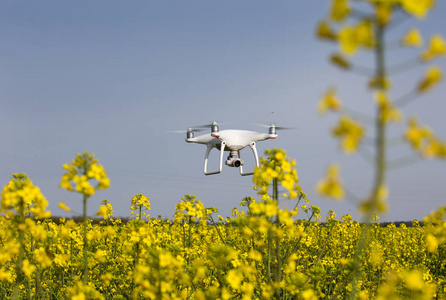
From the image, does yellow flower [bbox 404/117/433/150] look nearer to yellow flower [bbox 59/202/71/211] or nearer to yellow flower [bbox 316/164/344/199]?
yellow flower [bbox 316/164/344/199]

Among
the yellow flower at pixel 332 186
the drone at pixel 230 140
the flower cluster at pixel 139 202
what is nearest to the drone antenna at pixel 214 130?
the drone at pixel 230 140

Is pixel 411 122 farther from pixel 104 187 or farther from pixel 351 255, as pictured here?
pixel 351 255

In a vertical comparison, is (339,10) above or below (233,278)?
above

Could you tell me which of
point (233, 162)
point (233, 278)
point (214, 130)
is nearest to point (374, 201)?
point (233, 278)

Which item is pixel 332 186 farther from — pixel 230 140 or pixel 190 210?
pixel 230 140

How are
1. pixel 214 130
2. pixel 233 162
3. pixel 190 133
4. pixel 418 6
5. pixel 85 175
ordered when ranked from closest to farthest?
pixel 418 6 → pixel 85 175 → pixel 233 162 → pixel 214 130 → pixel 190 133

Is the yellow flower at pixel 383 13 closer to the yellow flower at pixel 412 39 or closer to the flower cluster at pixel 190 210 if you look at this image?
the yellow flower at pixel 412 39

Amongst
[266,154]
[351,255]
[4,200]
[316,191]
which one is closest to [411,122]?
[316,191]

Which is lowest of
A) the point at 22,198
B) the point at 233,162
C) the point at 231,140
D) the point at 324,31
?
the point at 22,198
